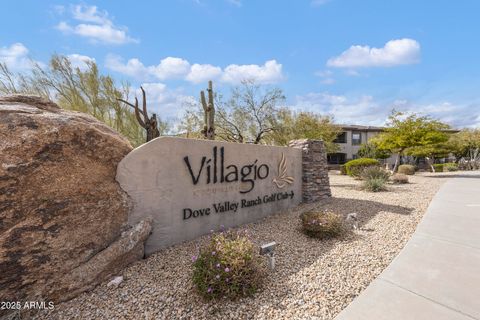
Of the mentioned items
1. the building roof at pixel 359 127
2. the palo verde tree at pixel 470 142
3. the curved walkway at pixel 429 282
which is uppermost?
the building roof at pixel 359 127

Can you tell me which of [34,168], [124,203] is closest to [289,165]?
[124,203]

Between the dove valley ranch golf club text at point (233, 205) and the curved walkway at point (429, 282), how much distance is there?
3.41 metres

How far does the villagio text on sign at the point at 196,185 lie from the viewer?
4328mm

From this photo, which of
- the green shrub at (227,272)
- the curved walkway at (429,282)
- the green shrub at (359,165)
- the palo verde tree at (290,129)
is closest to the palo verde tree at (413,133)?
the green shrub at (359,165)

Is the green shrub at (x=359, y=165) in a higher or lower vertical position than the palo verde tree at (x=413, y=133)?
lower

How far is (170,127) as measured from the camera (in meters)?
16.6

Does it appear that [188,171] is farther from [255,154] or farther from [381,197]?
[381,197]

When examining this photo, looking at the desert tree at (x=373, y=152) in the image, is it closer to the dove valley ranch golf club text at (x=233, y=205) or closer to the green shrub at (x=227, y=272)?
the dove valley ranch golf club text at (x=233, y=205)

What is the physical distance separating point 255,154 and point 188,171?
7.76 feet

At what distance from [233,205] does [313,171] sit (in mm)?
4320

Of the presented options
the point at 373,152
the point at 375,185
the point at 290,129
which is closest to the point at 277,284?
the point at 375,185

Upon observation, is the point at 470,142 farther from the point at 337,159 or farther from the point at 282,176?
the point at 282,176

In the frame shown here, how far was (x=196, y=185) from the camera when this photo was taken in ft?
17.0

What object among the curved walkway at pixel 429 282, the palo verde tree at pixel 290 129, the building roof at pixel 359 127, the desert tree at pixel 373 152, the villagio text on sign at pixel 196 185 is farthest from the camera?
the building roof at pixel 359 127
